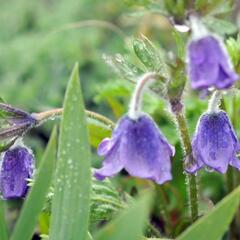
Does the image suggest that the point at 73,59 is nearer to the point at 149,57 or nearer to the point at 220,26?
the point at 149,57

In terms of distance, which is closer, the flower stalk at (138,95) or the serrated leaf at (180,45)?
the flower stalk at (138,95)

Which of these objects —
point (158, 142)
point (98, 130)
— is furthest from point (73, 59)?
point (158, 142)

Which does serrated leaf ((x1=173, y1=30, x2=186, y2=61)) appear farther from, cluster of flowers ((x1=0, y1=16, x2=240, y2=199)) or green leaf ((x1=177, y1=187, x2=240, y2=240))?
green leaf ((x1=177, y1=187, x2=240, y2=240))

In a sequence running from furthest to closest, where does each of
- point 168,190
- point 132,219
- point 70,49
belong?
point 70,49 < point 168,190 < point 132,219

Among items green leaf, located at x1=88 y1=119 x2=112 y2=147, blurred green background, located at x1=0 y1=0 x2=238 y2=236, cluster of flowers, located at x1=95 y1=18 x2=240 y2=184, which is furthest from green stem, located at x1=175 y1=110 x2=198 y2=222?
blurred green background, located at x1=0 y1=0 x2=238 y2=236

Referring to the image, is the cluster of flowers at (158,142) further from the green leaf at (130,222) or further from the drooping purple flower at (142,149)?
the green leaf at (130,222)

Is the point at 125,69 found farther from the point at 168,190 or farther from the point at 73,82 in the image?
the point at 168,190

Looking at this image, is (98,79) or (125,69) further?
(98,79)

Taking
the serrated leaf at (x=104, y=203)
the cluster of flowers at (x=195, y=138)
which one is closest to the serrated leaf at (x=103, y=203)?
the serrated leaf at (x=104, y=203)

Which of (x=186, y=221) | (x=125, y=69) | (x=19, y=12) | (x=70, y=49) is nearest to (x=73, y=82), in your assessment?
(x=125, y=69)
